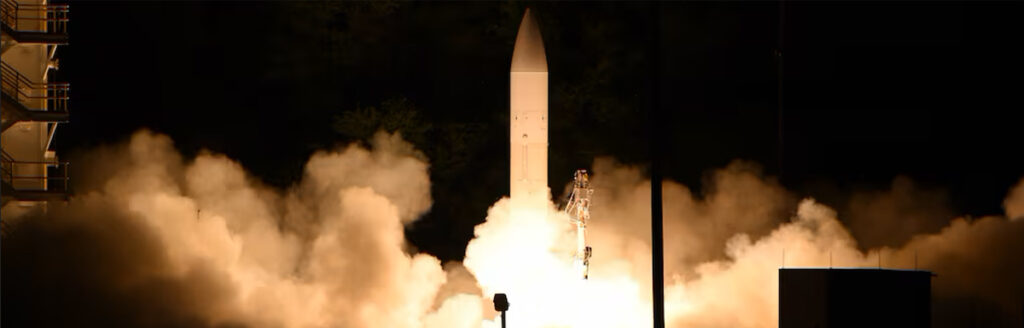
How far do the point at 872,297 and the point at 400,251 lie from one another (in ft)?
40.3

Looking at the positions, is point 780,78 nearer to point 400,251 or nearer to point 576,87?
point 576,87

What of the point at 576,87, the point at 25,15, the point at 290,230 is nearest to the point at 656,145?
the point at 25,15

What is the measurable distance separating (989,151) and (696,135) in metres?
7.33

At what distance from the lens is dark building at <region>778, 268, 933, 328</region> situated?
61.4 feet

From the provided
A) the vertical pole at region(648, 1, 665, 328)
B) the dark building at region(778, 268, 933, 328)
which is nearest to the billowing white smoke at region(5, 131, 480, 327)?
the dark building at region(778, 268, 933, 328)

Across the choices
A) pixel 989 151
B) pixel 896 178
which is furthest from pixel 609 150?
pixel 989 151

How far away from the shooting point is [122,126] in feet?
98.7

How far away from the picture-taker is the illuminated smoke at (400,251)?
23.0m

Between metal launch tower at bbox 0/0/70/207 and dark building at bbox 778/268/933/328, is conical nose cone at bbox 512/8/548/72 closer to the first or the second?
dark building at bbox 778/268/933/328

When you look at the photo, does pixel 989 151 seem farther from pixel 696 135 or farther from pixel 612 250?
pixel 612 250

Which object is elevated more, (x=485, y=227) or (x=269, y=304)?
(x=485, y=227)

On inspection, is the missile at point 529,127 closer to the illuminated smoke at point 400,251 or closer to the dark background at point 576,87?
the illuminated smoke at point 400,251

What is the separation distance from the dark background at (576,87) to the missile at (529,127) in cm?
792

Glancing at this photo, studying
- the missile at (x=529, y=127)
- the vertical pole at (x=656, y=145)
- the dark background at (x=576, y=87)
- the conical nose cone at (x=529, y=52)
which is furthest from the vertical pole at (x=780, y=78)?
the vertical pole at (x=656, y=145)
